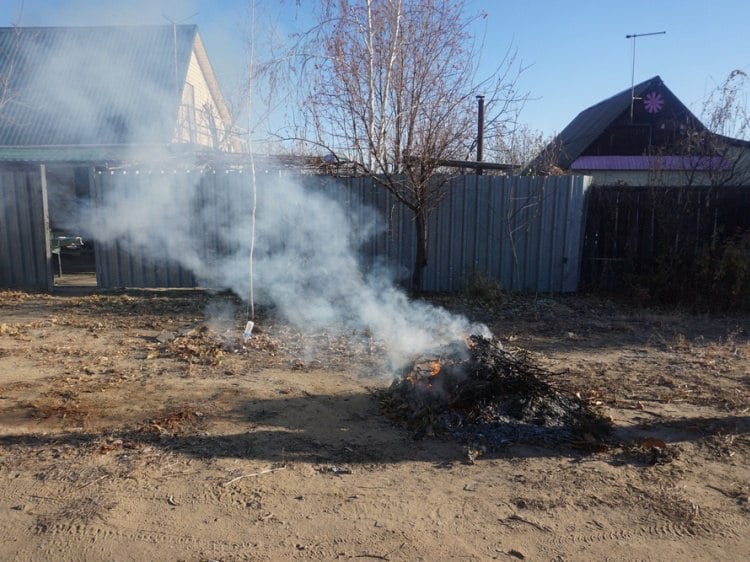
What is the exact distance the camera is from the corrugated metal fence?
8570mm

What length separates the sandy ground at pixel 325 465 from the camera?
265cm

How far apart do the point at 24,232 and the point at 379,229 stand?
600 cm

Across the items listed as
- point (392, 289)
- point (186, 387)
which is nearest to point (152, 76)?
point (392, 289)

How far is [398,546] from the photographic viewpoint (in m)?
2.62

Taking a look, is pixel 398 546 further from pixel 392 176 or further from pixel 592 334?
pixel 392 176

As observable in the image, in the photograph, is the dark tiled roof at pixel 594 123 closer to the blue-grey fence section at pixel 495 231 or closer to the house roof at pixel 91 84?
the blue-grey fence section at pixel 495 231

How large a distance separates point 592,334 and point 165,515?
566 centimetres

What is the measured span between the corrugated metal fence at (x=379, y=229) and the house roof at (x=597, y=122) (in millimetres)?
7394

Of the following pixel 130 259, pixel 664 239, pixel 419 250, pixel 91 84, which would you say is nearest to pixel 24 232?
pixel 130 259

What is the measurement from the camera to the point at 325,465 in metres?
3.40

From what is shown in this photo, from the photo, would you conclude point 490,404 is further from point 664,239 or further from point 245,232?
point 664,239

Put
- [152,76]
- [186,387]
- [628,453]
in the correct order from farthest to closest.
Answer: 1. [152,76]
2. [186,387]
3. [628,453]

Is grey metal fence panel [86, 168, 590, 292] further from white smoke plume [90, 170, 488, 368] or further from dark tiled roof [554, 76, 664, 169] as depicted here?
dark tiled roof [554, 76, 664, 169]

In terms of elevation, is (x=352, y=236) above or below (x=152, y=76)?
below
